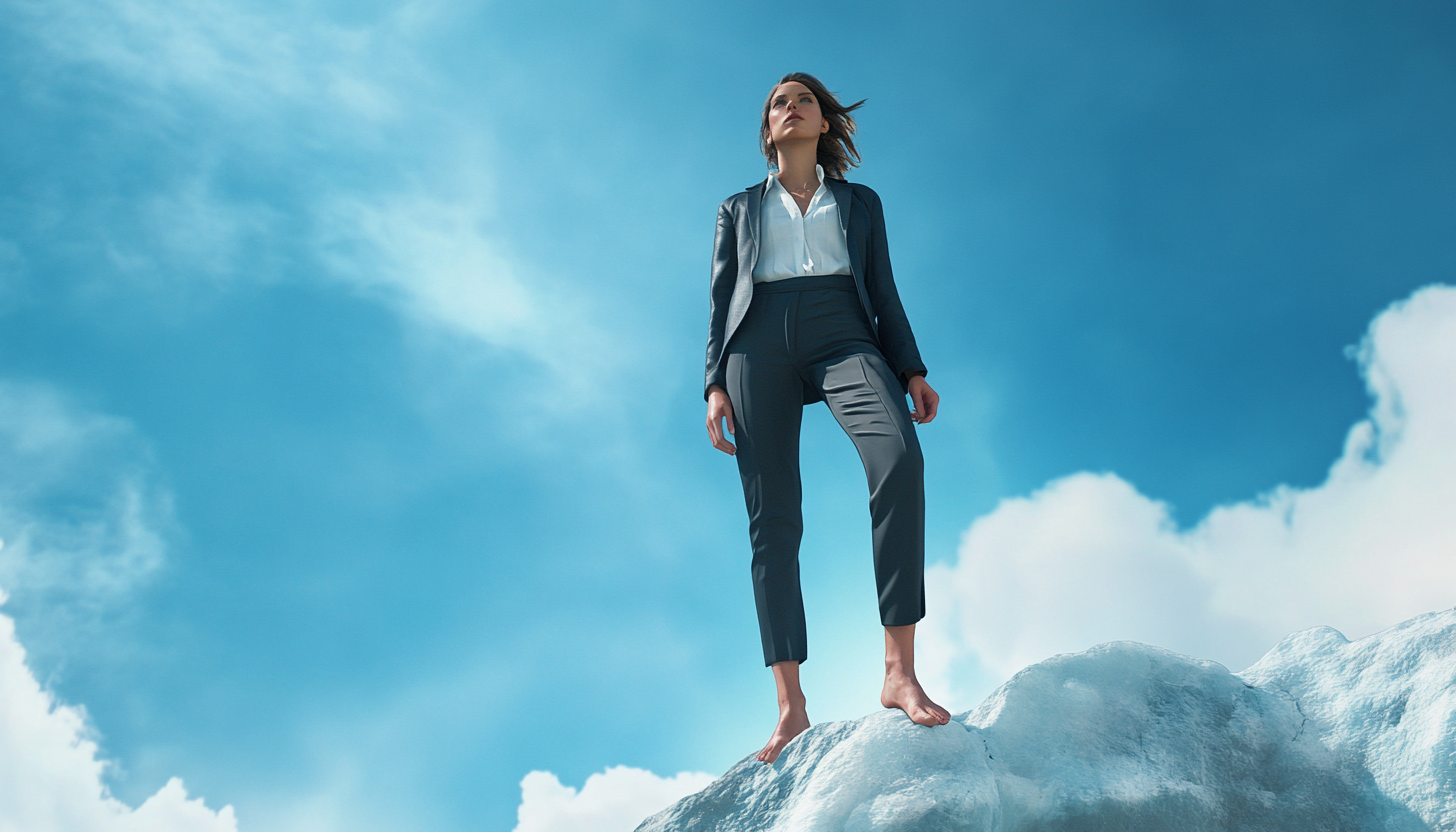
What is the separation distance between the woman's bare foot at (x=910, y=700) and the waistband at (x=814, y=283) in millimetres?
1951

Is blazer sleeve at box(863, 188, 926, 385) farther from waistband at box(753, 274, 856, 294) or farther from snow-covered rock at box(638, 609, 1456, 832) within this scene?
snow-covered rock at box(638, 609, 1456, 832)

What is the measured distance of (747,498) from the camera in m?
4.88

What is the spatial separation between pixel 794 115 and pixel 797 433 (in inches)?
70.0

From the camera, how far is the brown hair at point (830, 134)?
550 centimetres

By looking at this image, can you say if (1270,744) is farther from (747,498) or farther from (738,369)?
(738,369)

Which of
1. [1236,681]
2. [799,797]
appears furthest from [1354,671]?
[799,797]

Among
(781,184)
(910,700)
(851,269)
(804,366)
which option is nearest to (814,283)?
(851,269)

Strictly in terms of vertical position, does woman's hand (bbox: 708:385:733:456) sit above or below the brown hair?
below

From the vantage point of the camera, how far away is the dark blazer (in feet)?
16.5

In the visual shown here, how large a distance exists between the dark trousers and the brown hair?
974 millimetres

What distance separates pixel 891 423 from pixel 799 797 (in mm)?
1704

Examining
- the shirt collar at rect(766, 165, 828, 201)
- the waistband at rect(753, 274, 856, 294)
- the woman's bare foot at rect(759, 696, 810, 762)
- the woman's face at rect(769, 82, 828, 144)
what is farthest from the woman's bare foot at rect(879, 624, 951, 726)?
the woman's face at rect(769, 82, 828, 144)

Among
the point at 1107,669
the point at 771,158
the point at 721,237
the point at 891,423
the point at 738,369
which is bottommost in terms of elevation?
the point at 1107,669

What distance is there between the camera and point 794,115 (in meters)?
5.27
